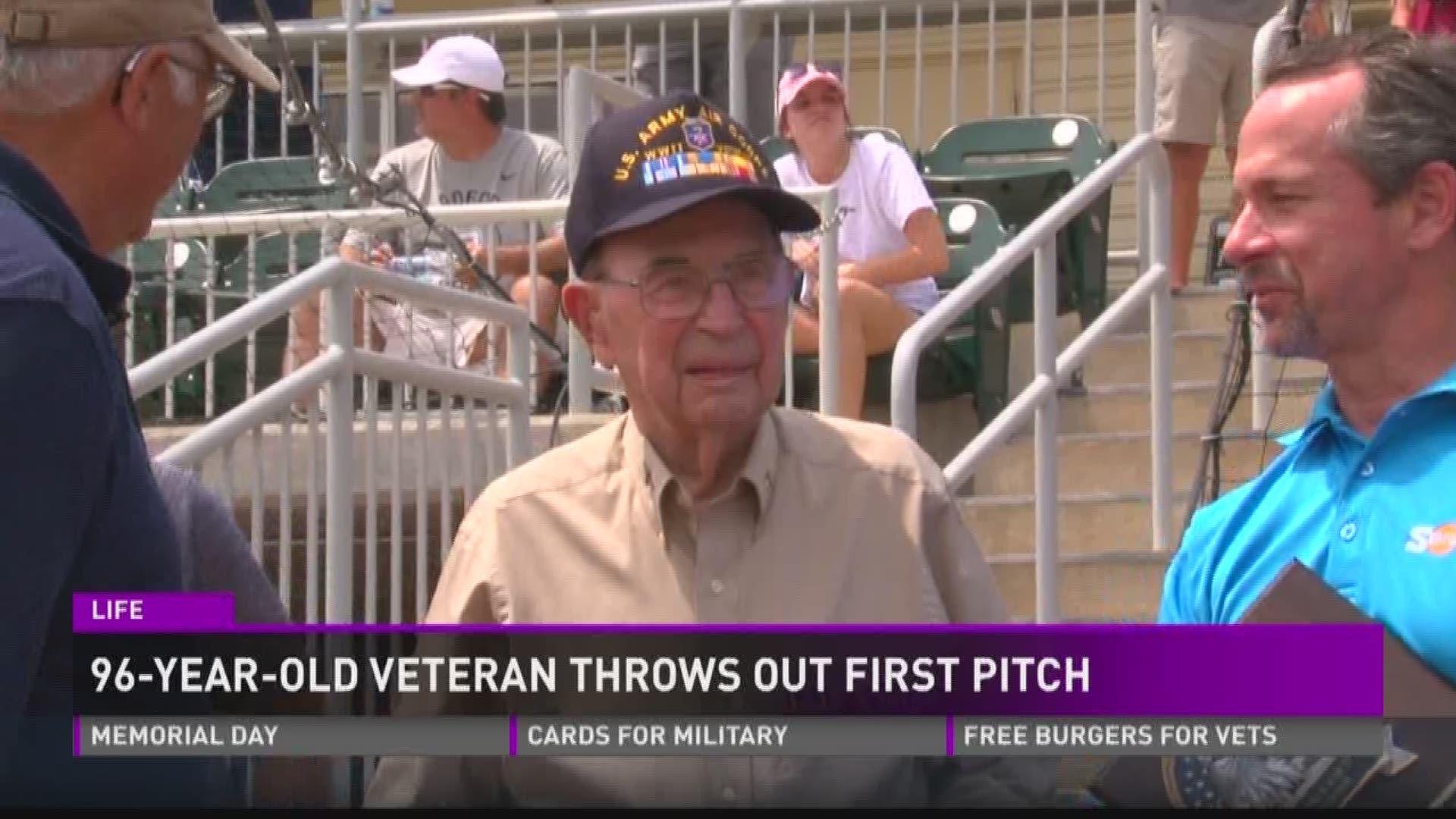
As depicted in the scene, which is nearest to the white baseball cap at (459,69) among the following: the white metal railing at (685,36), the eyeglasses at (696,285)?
the white metal railing at (685,36)

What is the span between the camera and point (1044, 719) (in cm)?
310

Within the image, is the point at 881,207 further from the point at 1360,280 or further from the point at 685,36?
the point at 1360,280

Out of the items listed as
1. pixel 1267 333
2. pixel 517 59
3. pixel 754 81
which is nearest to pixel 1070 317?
pixel 754 81

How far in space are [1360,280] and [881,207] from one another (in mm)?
5626

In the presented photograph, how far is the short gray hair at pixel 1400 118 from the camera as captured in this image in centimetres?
331

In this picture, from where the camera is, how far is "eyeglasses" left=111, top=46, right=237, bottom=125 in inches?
128

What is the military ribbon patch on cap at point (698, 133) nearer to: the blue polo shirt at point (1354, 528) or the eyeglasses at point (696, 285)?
the eyeglasses at point (696, 285)

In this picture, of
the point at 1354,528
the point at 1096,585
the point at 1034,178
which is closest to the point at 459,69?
the point at 1034,178

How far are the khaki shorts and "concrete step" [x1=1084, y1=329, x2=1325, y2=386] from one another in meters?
1.01

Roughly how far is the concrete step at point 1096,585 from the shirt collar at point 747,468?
4.50m

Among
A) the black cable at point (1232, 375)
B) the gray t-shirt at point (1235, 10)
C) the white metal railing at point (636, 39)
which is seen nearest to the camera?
the black cable at point (1232, 375)

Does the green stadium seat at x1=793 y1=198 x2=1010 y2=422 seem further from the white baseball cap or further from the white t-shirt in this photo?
the white baseball cap

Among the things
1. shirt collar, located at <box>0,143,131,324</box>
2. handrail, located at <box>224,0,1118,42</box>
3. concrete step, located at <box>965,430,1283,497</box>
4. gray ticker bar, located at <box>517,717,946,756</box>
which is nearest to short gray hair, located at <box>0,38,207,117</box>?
shirt collar, located at <box>0,143,131,324</box>

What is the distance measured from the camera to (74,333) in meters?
2.89
